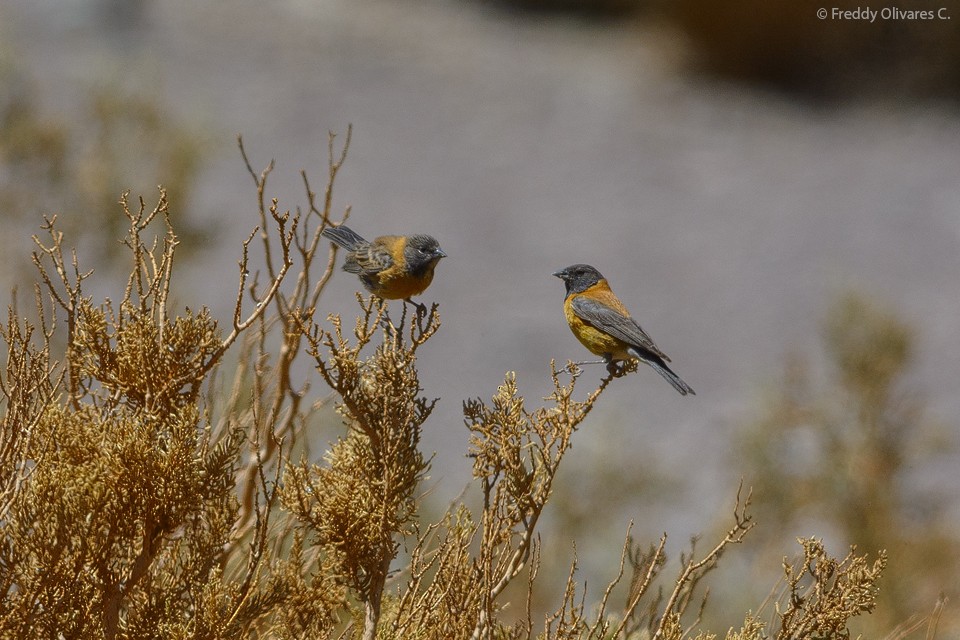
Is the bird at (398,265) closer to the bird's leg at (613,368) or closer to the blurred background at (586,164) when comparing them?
the bird's leg at (613,368)

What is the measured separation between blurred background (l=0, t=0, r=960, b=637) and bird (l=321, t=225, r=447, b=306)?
20.4ft

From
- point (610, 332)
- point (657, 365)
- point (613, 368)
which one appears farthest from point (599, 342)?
point (613, 368)

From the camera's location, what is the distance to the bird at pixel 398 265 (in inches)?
205

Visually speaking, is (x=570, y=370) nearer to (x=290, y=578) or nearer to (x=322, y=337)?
(x=322, y=337)

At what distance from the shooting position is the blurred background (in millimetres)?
12641

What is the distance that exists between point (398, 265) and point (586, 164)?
2114 cm

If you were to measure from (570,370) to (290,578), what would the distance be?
3.96ft

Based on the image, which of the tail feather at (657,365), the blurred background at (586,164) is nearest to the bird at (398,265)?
the tail feather at (657,365)

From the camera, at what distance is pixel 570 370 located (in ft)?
13.1

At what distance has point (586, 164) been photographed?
85.1 ft

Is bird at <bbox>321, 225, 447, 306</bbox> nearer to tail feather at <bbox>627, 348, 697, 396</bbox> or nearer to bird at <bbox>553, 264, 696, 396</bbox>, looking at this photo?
bird at <bbox>553, 264, 696, 396</bbox>

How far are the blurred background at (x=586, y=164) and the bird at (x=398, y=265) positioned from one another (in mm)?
6213

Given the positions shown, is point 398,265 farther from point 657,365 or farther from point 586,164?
point 586,164

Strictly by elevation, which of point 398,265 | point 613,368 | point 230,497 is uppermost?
point 398,265
